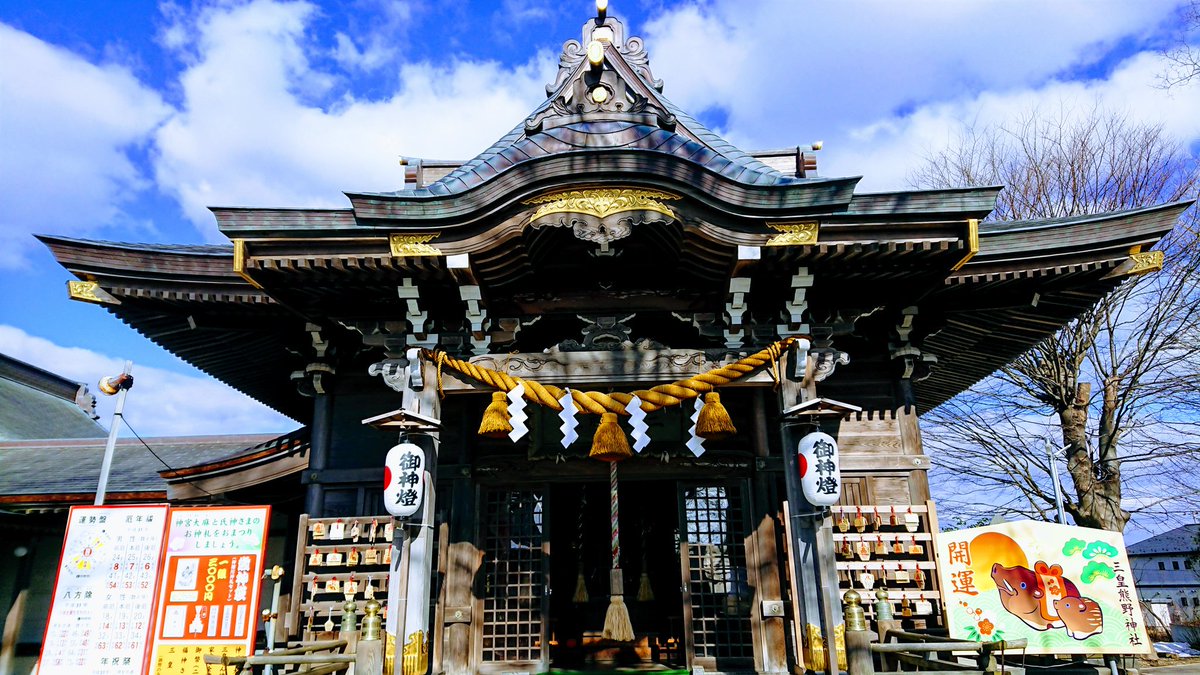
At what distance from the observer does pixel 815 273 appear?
25.6 ft

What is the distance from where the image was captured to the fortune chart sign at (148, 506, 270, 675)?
720 cm

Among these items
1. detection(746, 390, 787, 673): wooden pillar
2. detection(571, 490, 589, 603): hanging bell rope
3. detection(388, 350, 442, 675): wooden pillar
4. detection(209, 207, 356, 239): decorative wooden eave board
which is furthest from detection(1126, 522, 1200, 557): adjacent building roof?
detection(209, 207, 356, 239): decorative wooden eave board

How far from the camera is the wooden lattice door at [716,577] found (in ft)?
28.8

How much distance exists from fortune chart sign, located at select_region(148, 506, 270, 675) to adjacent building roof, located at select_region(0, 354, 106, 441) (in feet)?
52.4

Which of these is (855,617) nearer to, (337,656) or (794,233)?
(794,233)

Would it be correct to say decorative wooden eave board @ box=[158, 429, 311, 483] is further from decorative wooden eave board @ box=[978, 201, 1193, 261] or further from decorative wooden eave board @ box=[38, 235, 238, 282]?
decorative wooden eave board @ box=[978, 201, 1193, 261]

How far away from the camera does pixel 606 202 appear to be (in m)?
7.34

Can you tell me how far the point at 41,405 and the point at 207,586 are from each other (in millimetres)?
19769

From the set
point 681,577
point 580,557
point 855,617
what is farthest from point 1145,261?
point 580,557

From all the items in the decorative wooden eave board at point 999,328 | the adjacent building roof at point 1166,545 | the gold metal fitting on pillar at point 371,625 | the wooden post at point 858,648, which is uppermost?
the decorative wooden eave board at point 999,328

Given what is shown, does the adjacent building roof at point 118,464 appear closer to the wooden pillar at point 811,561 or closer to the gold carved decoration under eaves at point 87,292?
the gold carved decoration under eaves at point 87,292

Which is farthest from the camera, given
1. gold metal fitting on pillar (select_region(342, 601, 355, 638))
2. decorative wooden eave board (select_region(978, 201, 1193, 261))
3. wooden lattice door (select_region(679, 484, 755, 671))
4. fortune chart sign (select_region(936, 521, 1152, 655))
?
wooden lattice door (select_region(679, 484, 755, 671))

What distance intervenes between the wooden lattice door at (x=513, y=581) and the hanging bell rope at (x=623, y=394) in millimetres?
2334

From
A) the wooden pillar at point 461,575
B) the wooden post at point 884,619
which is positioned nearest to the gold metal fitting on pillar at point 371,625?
the wooden pillar at point 461,575
